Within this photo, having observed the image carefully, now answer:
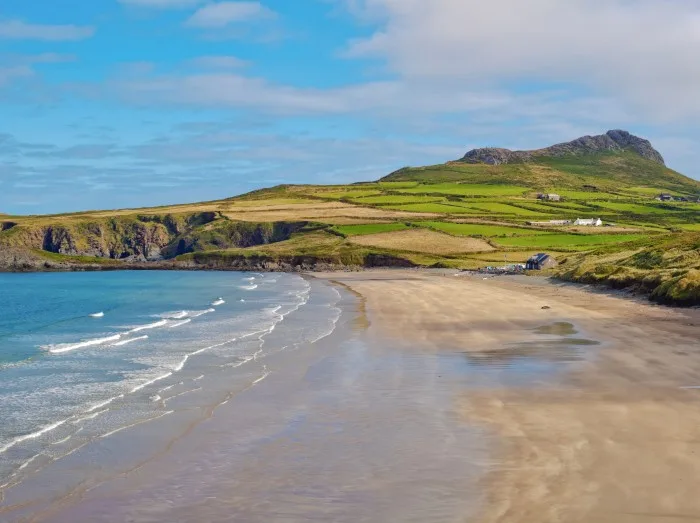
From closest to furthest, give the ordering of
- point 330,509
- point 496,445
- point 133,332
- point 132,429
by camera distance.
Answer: point 330,509, point 496,445, point 132,429, point 133,332

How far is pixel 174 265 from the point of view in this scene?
131125 mm

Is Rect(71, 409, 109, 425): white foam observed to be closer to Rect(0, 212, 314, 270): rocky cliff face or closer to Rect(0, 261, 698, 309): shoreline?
Rect(0, 261, 698, 309): shoreline

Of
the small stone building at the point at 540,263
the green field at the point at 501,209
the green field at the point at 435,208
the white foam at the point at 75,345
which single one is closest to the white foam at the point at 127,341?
the white foam at the point at 75,345

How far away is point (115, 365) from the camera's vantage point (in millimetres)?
25609

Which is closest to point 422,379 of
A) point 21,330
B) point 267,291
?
point 21,330

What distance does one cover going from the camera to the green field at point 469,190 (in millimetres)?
172750

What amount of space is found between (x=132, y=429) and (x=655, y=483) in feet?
35.4

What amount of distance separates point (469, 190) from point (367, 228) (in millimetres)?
55925

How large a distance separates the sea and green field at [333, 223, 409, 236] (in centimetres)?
7166

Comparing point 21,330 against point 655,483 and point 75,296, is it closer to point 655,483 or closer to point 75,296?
point 75,296

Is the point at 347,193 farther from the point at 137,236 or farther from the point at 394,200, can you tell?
the point at 137,236

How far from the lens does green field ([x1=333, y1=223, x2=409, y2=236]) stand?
128750 mm

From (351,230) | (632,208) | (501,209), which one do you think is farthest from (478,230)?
(632,208)

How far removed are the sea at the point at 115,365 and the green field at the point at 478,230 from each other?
69216mm
